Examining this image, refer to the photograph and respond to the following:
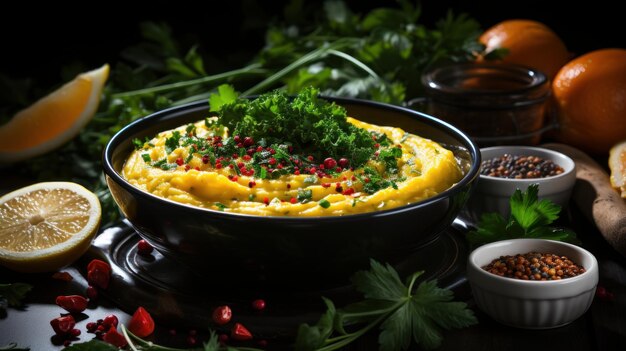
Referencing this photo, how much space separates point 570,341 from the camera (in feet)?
9.68

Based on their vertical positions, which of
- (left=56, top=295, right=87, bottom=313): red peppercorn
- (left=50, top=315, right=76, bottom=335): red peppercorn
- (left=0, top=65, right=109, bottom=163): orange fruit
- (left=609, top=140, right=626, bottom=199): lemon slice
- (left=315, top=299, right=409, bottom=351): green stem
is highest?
(left=315, top=299, right=409, bottom=351): green stem

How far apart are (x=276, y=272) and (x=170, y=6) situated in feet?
13.9

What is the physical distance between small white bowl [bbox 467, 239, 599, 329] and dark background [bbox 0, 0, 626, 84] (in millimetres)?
3685

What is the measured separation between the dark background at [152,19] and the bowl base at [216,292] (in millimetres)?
3110

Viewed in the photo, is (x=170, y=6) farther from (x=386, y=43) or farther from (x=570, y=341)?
(x=570, y=341)

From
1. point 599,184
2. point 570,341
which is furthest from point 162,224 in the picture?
point 599,184

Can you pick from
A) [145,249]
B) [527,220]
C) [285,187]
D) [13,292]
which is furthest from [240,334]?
[527,220]

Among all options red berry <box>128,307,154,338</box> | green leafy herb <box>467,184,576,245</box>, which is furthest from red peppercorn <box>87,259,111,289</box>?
green leafy herb <box>467,184,576,245</box>

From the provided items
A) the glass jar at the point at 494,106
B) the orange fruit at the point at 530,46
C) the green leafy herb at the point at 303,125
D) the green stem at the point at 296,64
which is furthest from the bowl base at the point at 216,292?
the orange fruit at the point at 530,46

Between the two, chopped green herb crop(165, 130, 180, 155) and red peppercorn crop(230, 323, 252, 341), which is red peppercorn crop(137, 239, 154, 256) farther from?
red peppercorn crop(230, 323, 252, 341)

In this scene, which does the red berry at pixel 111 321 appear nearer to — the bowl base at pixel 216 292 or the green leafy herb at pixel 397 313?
the bowl base at pixel 216 292

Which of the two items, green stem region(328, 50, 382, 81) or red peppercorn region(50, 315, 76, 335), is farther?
green stem region(328, 50, 382, 81)

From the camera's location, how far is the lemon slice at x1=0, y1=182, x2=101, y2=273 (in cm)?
336

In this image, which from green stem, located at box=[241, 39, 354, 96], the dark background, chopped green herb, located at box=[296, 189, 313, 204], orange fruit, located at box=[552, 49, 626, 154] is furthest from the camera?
the dark background
